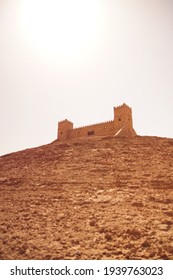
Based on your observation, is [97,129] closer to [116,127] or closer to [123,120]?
[116,127]

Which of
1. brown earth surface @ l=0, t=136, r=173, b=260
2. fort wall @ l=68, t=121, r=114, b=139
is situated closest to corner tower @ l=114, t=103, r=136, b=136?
fort wall @ l=68, t=121, r=114, b=139

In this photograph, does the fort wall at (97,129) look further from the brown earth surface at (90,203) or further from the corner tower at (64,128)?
the brown earth surface at (90,203)

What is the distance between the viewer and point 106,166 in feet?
33.4

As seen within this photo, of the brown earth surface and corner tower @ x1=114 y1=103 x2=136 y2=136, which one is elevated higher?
corner tower @ x1=114 y1=103 x2=136 y2=136

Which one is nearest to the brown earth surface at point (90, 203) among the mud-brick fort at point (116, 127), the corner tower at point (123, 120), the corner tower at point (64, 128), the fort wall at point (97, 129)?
the corner tower at point (123, 120)

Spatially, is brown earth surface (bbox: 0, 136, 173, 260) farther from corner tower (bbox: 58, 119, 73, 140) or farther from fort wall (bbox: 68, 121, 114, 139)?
corner tower (bbox: 58, 119, 73, 140)

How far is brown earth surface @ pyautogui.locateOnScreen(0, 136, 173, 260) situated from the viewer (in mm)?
6074

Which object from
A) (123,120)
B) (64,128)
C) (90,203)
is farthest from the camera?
(64,128)

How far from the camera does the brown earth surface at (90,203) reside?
239 inches

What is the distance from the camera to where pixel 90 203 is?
7844mm

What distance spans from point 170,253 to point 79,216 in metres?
2.49

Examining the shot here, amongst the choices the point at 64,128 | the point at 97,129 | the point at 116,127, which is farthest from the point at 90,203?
the point at 64,128
